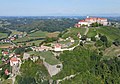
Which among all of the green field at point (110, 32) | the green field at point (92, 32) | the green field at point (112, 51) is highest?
the green field at point (92, 32)

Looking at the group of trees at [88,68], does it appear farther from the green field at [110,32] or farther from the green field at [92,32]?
the green field at [110,32]

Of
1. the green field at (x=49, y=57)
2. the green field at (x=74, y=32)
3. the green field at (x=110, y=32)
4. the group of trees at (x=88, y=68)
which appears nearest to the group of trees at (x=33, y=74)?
the green field at (x=49, y=57)

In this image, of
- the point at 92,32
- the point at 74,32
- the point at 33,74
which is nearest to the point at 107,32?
the point at 92,32

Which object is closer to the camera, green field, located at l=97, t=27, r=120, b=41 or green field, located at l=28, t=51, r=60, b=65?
green field, located at l=28, t=51, r=60, b=65

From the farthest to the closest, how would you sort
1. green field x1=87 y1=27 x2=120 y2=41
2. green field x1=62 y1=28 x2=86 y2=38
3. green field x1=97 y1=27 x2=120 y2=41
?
green field x1=97 y1=27 x2=120 y2=41, green field x1=87 y1=27 x2=120 y2=41, green field x1=62 y1=28 x2=86 y2=38

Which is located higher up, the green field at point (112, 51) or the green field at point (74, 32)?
the green field at point (74, 32)

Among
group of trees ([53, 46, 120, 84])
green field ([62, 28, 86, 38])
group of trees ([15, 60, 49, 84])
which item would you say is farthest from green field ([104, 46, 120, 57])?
group of trees ([15, 60, 49, 84])

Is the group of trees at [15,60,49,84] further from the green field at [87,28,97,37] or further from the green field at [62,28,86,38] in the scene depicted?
the green field at [87,28,97,37]

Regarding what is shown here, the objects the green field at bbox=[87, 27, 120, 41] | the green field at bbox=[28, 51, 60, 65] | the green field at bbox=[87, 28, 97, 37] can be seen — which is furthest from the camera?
the green field at bbox=[87, 27, 120, 41]

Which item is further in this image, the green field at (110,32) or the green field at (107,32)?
the green field at (110,32)

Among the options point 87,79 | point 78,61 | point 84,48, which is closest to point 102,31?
point 84,48

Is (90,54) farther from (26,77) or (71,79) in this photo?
(26,77)

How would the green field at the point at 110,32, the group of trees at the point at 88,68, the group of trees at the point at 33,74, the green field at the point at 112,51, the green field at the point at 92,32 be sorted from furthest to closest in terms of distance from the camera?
1. the green field at the point at 110,32
2. the green field at the point at 92,32
3. the green field at the point at 112,51
4. the group of trees at the point at 88,68
5. the group of trees at the point at 33,74
